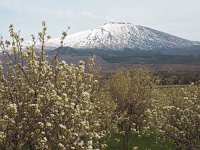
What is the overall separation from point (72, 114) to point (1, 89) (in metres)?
3.11

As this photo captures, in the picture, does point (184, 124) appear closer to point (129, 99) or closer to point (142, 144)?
point (129, 99)

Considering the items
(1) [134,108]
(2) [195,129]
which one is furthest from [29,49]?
(1) [134,108]

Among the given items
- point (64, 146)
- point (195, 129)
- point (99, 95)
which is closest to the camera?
point (64, 146)

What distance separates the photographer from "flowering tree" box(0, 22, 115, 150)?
32.3ft

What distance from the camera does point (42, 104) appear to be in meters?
10.8

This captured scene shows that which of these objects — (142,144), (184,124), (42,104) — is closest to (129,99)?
(142,144)

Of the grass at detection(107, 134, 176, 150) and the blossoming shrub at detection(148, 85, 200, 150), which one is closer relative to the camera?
the blossoming shrub at detection(148, 85, 200, 150)

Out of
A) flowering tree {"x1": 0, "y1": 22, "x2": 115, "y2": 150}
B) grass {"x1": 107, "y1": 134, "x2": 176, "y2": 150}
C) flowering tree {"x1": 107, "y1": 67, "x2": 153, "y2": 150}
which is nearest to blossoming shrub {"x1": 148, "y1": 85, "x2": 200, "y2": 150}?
flowering tree {"x1": 107, "y1": 67, "x2": 153, "y2": 150}

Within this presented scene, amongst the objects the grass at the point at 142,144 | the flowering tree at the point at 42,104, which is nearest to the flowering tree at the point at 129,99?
the grass at the point at 142,144

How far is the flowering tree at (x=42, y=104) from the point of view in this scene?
9.84m

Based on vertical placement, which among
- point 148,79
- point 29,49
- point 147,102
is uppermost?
point 29,49

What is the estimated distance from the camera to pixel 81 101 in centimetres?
1060

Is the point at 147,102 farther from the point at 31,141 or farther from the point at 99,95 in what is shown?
the point at 31,141

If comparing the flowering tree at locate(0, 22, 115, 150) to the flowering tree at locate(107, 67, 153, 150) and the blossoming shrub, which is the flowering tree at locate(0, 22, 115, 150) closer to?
the blossoming shrub
